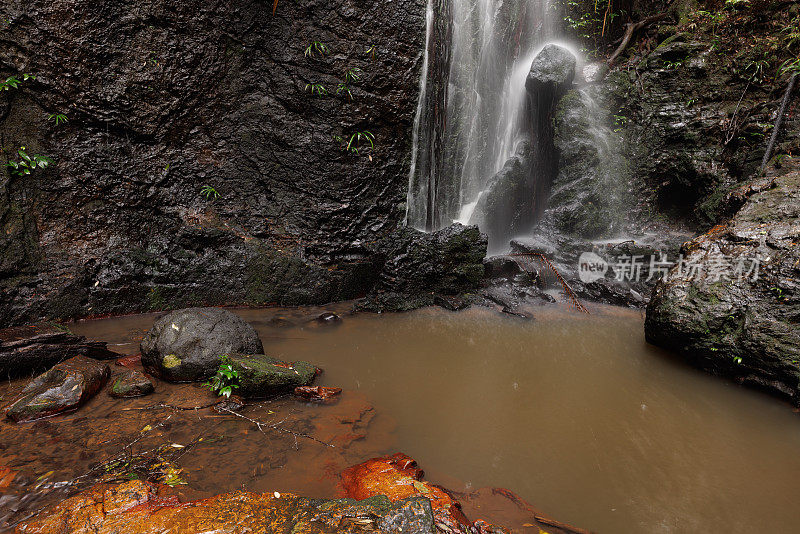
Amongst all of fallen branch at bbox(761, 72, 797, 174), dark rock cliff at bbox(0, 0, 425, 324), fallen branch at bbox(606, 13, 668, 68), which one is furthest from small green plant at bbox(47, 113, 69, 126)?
fallen branch at bbox(606, 13, 668, 68)

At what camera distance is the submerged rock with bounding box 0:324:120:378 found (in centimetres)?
327

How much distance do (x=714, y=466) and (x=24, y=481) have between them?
4.99 metres

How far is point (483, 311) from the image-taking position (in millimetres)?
6371

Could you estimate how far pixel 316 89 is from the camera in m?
6.20

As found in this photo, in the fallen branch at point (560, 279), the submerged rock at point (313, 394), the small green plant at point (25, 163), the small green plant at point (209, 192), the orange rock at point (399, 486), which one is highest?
the small green plant at point (25, 163)

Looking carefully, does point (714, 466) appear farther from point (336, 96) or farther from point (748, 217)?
point (336, 96)

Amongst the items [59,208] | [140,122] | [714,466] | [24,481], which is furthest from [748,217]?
[59,208]

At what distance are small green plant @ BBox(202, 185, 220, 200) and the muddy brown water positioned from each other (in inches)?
95.8

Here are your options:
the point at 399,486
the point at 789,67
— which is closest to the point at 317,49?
the point at 399,486

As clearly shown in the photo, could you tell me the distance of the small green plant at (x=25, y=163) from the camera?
4.67 meters

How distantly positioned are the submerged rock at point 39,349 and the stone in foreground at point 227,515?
230 cm

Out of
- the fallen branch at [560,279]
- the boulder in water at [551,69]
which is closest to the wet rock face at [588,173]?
the boulder in water at [551,69]

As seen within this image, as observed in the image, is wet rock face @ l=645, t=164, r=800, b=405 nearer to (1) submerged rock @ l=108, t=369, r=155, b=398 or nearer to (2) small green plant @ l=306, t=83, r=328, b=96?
(1) submerged rock @ l=108, t=369, r=155, b=398

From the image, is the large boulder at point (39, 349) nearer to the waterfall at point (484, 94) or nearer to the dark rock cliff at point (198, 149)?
the dark rock cliff at point (198, 149)
